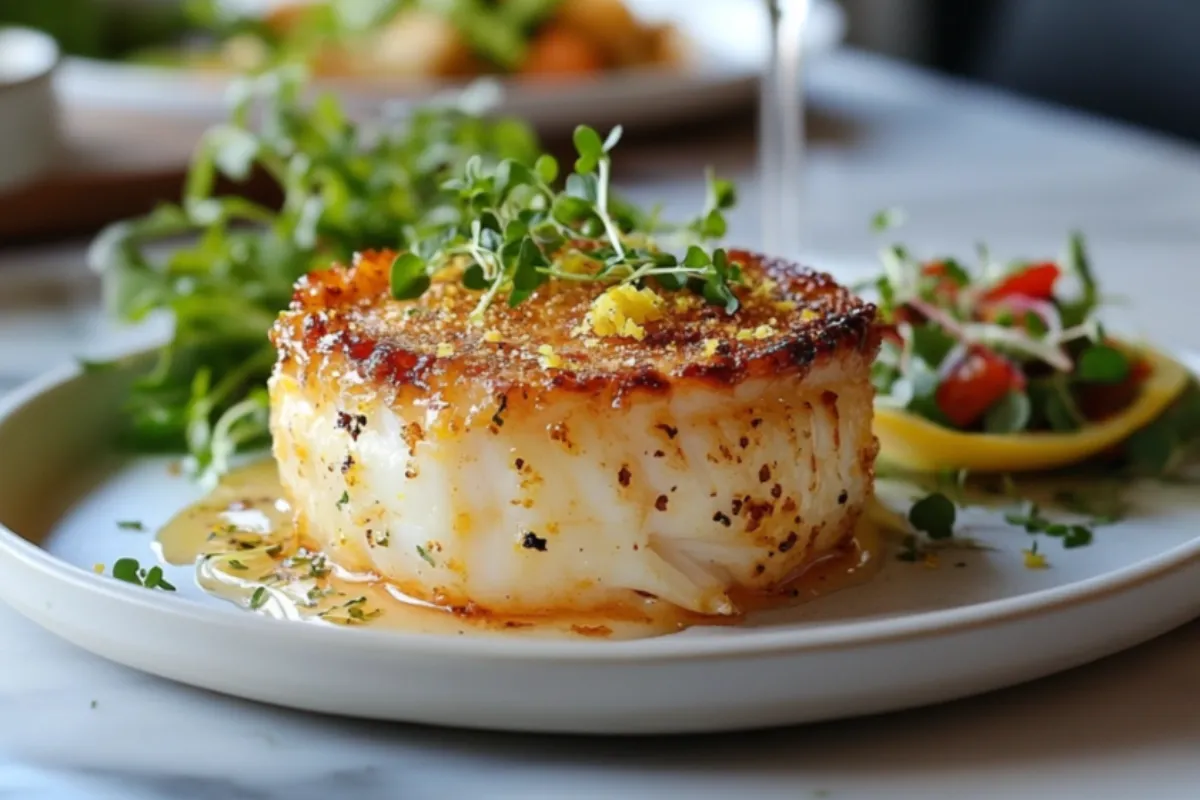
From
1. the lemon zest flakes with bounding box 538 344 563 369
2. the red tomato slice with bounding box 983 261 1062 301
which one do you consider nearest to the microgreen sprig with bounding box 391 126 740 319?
the lemon zest flakes with bounding box 538 344 563 369

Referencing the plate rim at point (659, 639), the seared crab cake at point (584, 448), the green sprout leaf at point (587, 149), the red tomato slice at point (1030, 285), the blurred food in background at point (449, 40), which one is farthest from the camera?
the blurred food in background at point (449, 40)

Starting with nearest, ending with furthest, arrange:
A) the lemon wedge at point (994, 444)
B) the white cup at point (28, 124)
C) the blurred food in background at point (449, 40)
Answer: the lemon wedge at point (994, 444) < the white cup at point (28, 124) < the blurred food in background at point (449, 40)

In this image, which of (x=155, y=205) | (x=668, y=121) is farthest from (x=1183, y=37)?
(x=155, y=205)

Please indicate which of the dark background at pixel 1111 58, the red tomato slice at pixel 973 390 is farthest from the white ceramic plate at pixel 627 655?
the dark background at pixel 1111 58

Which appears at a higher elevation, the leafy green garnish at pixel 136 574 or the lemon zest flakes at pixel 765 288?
the lemon zest flakes at pixel 765 288

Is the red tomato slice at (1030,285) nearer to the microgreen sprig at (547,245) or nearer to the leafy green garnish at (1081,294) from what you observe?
the leafy green garnish at (1081,294)

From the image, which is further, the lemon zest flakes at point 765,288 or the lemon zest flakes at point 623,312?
the lemon zest flakes at point 765,288

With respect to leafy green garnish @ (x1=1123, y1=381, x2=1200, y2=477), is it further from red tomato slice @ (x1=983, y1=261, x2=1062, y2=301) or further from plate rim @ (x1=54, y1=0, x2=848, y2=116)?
plate rim @ (x1=54, y1=0, x2=848, y2=116)
